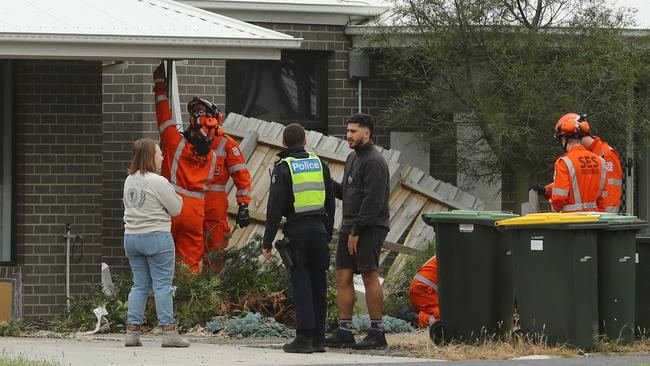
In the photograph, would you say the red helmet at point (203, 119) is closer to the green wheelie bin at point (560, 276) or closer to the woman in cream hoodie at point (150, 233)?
the woman in cream hoodie at point (150, 233)

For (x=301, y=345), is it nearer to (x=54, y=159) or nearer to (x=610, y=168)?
(x=610, y=168)

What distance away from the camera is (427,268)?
46.2ft

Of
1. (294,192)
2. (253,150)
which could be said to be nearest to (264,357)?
(294,192)

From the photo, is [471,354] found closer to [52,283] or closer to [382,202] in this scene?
[382,202]

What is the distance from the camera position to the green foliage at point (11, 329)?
46.3 feet

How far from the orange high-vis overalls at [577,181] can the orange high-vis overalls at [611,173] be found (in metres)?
0.30

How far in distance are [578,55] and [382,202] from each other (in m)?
5.05

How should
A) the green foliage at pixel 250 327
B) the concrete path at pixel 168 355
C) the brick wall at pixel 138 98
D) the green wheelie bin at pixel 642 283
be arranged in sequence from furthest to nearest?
the brick wall at pixel 138 98, the green foliage at pixel 250 327, the green wheelie bin at pixel 642 283, the concrete path at pixel 168 355

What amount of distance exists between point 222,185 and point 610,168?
146 inches

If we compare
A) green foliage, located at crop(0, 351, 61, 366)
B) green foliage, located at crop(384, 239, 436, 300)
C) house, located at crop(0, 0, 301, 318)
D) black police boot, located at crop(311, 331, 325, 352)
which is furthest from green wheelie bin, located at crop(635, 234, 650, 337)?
green foliage, located at crop(0, 351, 61, 366)

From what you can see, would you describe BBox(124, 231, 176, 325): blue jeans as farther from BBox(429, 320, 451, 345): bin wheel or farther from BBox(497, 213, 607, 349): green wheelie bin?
BBox(497, 213, 607, 349): green wheelie bin

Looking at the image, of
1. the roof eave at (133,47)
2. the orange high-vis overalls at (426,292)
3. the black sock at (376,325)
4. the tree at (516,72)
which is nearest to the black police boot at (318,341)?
the black sock at (376,325)

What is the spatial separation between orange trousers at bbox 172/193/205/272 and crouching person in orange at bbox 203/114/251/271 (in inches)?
12.1

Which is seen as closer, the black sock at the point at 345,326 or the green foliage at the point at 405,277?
the black sock at the point at 345,326
